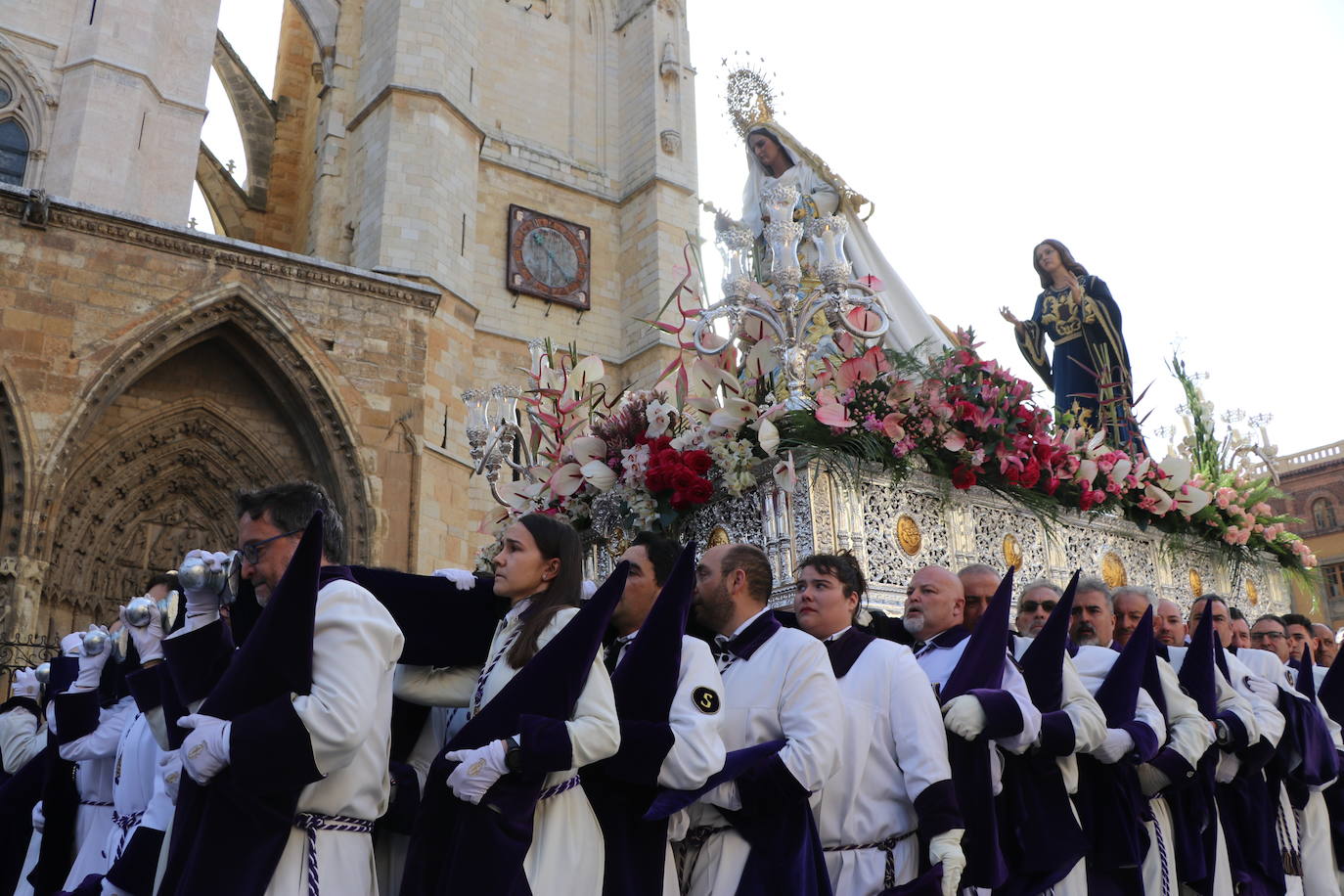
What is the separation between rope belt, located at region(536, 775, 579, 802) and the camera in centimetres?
262

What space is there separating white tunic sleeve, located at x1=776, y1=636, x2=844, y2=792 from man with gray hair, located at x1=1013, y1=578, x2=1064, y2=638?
166 centimetres

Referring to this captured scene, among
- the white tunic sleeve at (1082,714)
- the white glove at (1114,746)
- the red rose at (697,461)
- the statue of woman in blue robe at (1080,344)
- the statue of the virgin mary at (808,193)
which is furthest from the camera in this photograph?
the statue of the virgin mary at (808,193)

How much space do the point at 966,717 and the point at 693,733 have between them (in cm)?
104

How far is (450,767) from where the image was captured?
267cm

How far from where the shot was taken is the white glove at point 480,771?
2.44m

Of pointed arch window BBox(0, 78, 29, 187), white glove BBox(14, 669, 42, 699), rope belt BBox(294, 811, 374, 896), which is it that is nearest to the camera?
rope belt BBox(294, 811, 374, 896)

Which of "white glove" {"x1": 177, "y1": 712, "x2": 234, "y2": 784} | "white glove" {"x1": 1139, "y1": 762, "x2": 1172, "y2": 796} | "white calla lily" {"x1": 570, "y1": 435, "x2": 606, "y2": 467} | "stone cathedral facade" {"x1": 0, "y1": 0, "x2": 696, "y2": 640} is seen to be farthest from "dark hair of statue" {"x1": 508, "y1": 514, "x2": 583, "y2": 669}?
"stone cathedral facade" {"x1": 0, "y1": 0, "x2": 696, "y2": 640}

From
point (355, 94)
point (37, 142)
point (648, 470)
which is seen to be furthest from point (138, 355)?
point (648, 470)

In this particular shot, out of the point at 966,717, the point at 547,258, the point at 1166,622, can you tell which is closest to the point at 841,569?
the point at 966,717

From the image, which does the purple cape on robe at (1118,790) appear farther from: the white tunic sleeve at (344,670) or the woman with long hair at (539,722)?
the white tunic sleeve at (344,670)

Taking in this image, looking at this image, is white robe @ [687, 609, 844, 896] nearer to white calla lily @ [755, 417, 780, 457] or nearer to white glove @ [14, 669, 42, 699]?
white calla lily @ [755, 417, 780, 457]

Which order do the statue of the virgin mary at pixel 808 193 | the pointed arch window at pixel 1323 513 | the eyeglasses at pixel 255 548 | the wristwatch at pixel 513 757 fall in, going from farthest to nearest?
the pointed arch window at pixel 1323 513
the statue of the virgin mary at pixel 808 193
the eyeglasses at pixel 255 548
the wristwatch at pixel 513 757

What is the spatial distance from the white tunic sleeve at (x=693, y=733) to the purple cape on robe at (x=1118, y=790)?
1941mm

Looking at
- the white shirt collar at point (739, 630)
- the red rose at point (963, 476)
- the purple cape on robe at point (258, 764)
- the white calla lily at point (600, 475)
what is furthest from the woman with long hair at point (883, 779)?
the white calla lily at point (600, 475)
